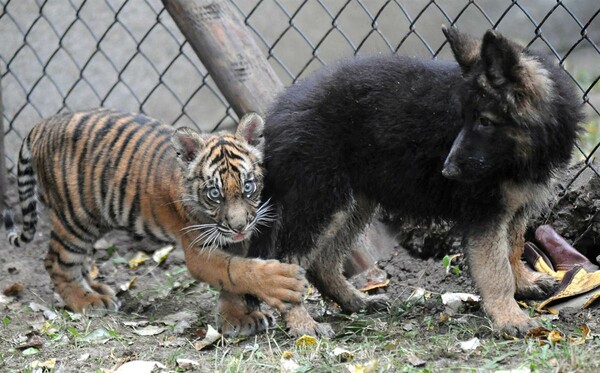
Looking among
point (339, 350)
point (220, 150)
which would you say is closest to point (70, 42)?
point (220, 150)

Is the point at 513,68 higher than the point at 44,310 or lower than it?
higher

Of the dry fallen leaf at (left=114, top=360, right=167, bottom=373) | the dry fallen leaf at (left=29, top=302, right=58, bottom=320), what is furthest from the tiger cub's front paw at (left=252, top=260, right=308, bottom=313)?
the dry fallen leaf at (left=29, top=302, right=58, bottom=320)

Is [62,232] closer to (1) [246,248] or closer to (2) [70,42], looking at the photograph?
(1) [246,248]

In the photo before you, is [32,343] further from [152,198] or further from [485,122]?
[485,122]

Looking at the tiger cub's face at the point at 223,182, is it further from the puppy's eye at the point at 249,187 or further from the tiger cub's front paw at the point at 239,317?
the tiger cub's front paw at the point at 239,317

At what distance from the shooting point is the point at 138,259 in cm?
700

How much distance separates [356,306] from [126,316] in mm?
1483

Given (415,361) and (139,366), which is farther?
(139,366)

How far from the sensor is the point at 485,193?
16.0 ft

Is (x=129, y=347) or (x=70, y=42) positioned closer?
(x=129, y=347)

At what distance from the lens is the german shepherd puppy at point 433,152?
15.1 ft

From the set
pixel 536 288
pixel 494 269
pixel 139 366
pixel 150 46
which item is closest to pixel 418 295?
pixel 536 288

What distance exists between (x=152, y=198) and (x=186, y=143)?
1.75 feet

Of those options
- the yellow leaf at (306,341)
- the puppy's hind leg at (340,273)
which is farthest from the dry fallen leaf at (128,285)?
the yellow leaf at (306,341)
